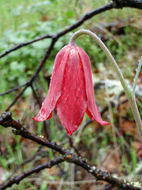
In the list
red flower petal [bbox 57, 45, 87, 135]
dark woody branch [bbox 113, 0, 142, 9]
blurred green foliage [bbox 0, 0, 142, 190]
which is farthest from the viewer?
blurred green foliage [bbox 0, 0, 142, 190]

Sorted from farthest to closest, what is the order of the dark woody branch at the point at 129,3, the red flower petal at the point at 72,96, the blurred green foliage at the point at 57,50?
the blurred green foliage at the point at 57,50, the dark woody branch at the point at 129,3, the red flower petal at the point at 72,96

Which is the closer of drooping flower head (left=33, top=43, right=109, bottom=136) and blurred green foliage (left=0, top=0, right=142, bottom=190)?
drooping flower head (left=33, top=43, right=109, bottom=136)

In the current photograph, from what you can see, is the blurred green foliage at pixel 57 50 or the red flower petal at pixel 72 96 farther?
the blurred green foliage at pixel 57 50

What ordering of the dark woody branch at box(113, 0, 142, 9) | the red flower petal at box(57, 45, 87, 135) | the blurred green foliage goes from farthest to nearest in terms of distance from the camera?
the blurred green foliage < the dark woody branch at box(113, 0, 142, 9) < the red flower petal at box(57, 45, 87, 135)

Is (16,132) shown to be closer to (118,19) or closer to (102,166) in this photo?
(102,166)

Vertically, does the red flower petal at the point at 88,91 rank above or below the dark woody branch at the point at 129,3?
below

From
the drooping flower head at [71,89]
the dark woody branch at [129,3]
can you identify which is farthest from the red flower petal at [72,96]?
the dark woody branch at [129,3]

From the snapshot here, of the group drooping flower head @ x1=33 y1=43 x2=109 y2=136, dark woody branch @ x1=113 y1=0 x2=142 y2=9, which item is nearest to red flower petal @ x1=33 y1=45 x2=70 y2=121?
drooping flower head @ x1=33 y1=43 x2=109 y2=136

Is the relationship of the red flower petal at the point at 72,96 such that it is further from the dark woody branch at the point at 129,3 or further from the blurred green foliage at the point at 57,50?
the blurred green foliage at the point at 57,50

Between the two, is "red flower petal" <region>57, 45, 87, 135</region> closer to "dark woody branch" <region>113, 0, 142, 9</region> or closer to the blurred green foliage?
"dark woody branch" <region>113, 0, 142, 9</region>
